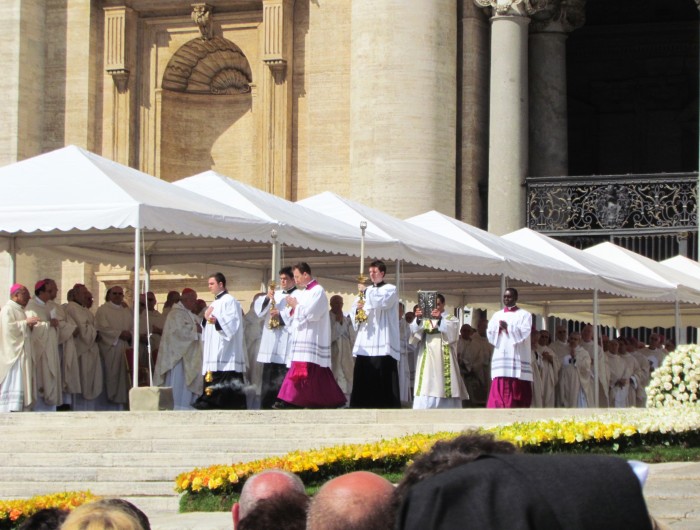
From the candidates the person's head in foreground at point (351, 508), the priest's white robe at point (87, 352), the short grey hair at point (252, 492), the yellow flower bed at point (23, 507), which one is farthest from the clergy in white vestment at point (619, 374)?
the person's head in foreground at point (351, 508)

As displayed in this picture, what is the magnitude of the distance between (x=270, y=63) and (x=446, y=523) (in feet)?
78.3

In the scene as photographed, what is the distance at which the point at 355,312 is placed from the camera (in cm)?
1719

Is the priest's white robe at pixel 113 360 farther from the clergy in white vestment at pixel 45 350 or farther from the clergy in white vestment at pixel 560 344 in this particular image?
the clergy in white vestment at pixel 560 344

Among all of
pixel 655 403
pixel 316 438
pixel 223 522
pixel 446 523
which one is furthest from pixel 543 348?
pixel 446 523

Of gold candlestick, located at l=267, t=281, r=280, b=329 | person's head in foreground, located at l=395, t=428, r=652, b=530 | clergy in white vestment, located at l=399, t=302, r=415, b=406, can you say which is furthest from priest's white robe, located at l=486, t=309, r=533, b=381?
person's head in foreground, located at l=395, t=428, r=652, b=530

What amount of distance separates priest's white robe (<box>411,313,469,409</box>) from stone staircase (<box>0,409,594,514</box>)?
4.46 meters

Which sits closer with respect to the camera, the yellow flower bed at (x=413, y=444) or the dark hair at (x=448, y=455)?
the dark hair at (x=448, y=455)

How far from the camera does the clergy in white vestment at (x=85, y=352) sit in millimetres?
17812

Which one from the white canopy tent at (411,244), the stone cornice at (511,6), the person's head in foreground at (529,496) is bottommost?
the person's head in foreground at (529,496)

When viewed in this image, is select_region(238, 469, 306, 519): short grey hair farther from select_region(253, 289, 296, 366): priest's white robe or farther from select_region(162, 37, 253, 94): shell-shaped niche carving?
select_region(162, 37, 253, 94): shell-shaped niche carving

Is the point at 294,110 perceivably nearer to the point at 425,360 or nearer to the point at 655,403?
the point at 425,360

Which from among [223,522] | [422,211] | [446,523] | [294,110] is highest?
[294,110]

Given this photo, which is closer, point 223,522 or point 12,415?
point 223,522

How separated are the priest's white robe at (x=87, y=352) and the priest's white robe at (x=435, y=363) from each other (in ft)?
13.2
